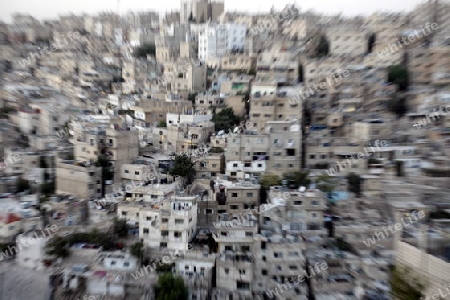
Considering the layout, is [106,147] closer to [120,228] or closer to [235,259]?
[120,228]

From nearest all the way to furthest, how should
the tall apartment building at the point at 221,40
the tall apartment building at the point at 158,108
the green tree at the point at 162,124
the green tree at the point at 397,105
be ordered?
the green tree at the point at 162,124
the green tree at the point at 397,105
the tall apartment building at the point at 158,108
the tall apartment building at the point at 221,40

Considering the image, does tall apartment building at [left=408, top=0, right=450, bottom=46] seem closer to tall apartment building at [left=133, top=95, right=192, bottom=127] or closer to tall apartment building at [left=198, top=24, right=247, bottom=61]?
tall apartment building at [left=198, top=24, right=247, bottom=61]

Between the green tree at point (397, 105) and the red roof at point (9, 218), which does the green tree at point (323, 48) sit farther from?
the red roof at point (9, 218)

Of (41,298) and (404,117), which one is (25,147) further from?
(404,117)

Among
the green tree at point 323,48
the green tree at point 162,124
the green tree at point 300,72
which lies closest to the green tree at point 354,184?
the green tree at point 162,124

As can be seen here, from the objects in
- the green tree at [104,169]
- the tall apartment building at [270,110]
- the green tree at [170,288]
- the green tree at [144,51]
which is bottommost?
the green tree at [170,288]

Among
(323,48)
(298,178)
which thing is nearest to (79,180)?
(298,178)

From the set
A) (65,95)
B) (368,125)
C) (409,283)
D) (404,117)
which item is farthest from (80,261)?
(65,95)
